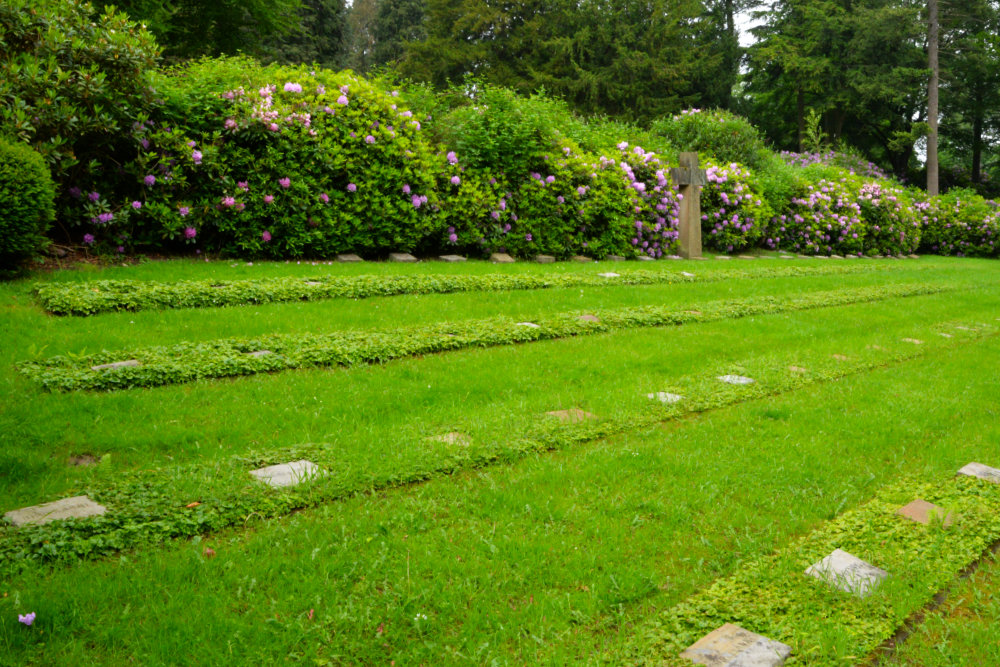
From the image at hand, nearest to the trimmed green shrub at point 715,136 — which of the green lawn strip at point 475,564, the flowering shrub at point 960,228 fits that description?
the flowering shrub at point 960,228

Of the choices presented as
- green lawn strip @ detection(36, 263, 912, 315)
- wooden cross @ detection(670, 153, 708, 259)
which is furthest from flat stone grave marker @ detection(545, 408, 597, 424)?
wooden cross @ detection(670, 153, 708, 259)

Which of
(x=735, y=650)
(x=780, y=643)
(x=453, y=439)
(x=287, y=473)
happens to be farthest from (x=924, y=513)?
(x=287, y=473)

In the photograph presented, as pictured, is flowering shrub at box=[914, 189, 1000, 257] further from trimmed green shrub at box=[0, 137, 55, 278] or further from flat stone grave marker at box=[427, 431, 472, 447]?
trimmed green shrub at box=[0, 137, 55, 278]

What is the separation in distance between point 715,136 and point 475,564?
50.7ft

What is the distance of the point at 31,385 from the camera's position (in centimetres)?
385

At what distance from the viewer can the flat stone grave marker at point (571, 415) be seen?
3.94 m

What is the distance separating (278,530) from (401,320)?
11.5 feet

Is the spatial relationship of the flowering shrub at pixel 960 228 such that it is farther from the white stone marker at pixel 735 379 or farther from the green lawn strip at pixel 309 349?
the white stone marker at pixel 735 379

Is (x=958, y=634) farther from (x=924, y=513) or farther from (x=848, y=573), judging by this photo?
(x=924, y=513)

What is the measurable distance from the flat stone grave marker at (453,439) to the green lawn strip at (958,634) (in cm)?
199

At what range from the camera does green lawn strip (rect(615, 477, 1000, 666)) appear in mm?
2078

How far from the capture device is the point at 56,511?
2.63 meters

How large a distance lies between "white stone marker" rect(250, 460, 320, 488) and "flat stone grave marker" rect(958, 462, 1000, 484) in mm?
3144

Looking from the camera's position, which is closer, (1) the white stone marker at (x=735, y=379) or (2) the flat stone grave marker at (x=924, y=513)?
(2) the flat stone grave marker at (x=924, y=513)
